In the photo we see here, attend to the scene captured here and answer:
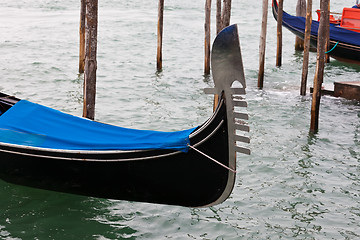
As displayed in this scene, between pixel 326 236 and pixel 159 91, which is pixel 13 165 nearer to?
pixel 326 236

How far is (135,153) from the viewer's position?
4965 millimetres

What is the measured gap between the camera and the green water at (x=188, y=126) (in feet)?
17.7

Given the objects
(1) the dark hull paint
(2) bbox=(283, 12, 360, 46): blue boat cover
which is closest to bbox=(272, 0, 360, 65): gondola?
(2) bbox=(283, 12, 360, 46): blue boat cover

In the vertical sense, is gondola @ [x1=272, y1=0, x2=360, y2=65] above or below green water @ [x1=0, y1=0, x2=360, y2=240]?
above

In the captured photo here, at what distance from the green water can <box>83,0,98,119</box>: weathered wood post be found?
3.96 ft

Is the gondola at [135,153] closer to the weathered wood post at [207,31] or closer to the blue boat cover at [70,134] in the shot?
the blue boat cover at [70,134]

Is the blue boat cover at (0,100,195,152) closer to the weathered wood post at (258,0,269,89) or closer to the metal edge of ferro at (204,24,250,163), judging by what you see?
the metal edge of ferro at (204,24,250,163)

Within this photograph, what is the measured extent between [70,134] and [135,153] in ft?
2.85

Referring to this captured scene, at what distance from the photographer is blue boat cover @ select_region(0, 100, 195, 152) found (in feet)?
16.1

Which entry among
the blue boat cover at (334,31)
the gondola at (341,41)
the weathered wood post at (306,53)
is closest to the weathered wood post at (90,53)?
the weathered wood post at (306,53)

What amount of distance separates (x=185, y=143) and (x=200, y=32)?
1459 centimetres

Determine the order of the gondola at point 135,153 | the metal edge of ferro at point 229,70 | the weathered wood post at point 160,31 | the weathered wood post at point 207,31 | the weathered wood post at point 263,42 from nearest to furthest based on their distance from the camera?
the metal edge of ferro at point 229,70, the gondola at point 135,153, the weathered wood post at point 263,42, the weathered wood post at point 207,31, the weathered wood post at point 160,31

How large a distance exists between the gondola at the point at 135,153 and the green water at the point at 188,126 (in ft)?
1.06

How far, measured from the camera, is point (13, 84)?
1101 cm
